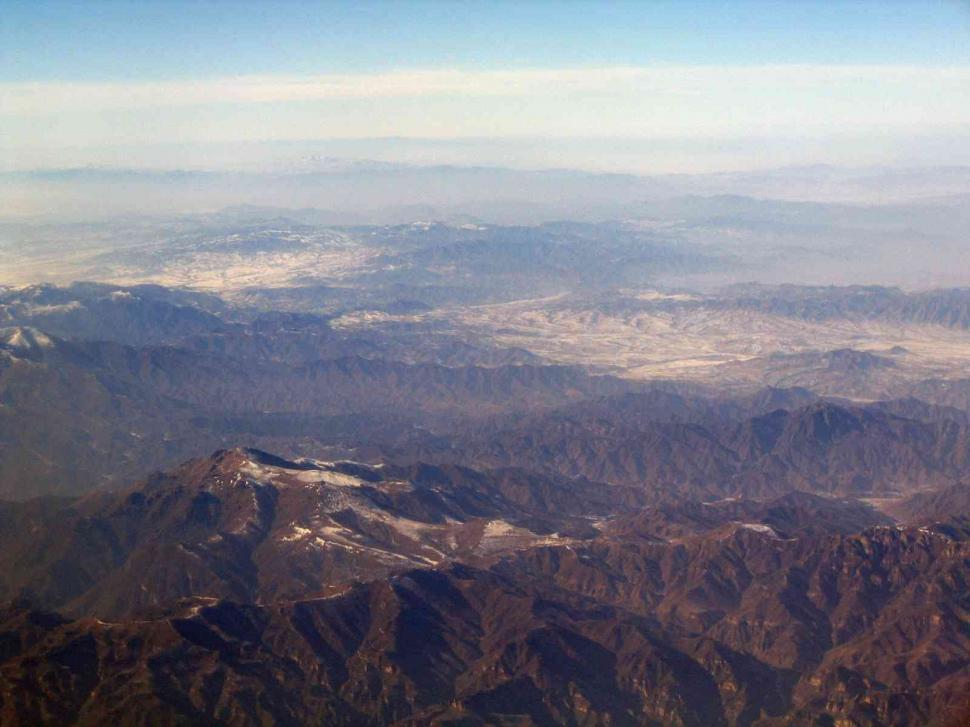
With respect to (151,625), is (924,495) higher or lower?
lower

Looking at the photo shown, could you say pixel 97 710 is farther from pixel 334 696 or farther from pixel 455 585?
pixel 455 585

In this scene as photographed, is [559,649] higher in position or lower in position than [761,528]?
higher

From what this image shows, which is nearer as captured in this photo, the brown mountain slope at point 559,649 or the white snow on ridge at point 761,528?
the brown mountain slope at point 559,649

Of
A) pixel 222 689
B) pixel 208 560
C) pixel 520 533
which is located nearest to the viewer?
pixel 222 689

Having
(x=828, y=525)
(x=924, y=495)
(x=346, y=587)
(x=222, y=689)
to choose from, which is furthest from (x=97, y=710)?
(x=924, y=495)

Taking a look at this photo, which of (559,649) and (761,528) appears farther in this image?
(761,528)

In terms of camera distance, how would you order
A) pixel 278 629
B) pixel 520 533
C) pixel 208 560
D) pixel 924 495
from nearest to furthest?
pixel 278 629 → pixel 208 560 → pixel 520 533 → pixel 924 495

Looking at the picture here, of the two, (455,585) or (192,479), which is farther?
(192,479)

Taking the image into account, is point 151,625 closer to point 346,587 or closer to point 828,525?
point 346,587

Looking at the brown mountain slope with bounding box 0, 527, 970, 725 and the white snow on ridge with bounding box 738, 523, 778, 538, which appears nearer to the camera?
the brown mountain slope with bounding box 0, 527, 970, 725
